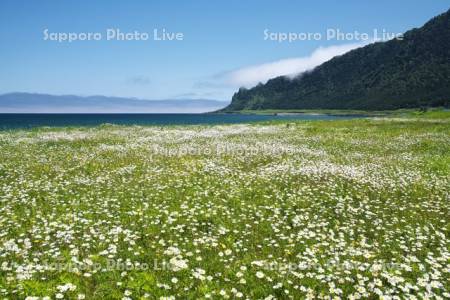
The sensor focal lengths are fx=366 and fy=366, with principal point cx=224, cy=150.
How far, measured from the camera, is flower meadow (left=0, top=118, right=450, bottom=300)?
786 centimetres

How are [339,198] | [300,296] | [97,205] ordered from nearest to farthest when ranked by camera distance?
[300,296], [97,205], [339,198]

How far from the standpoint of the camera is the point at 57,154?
2495 cm

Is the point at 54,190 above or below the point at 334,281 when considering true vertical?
above

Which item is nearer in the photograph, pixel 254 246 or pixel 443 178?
pixel 254 246

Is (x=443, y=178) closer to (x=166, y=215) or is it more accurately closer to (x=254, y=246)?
(x=254, y=246)

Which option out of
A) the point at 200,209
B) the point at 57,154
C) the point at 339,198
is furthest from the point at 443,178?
the point at 57,154

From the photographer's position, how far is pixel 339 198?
14641 mm

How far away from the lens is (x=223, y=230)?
10930mm

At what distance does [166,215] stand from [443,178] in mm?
14211

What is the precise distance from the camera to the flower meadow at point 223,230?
7855 mm

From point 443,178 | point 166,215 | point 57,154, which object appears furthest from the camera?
point 57,154

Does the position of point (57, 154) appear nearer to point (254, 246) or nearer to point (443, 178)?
point (254, 246)

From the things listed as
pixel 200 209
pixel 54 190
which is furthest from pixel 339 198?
pixel 54 190

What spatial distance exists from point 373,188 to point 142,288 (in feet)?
40.1
